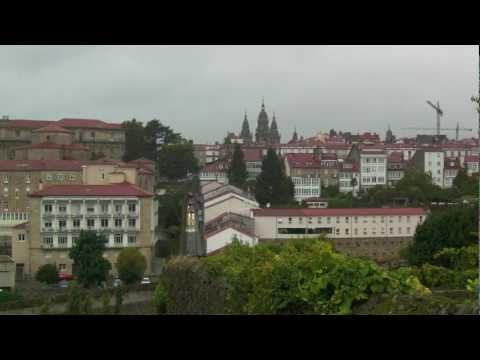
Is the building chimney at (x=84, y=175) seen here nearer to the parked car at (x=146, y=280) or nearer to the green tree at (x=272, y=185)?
the parked car at (x=146, y=280)

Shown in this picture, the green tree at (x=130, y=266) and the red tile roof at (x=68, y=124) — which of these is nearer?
the green tree at (x=130, y=266)

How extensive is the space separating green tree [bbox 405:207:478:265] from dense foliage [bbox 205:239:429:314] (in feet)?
29.2

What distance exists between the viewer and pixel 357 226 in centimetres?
2127

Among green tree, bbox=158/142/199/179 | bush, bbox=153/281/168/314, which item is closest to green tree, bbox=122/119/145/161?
green tree, bbox=158/142/199/179

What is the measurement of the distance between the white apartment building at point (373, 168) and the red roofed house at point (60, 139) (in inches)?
471

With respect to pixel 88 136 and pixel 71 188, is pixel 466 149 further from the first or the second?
pixel 71 188

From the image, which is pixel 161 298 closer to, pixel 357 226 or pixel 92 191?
pixel 92 191

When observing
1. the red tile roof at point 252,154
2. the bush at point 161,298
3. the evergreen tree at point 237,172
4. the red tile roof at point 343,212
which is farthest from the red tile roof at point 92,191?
the red tile roof at point 252,154

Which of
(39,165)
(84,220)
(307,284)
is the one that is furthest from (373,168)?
(307,284)

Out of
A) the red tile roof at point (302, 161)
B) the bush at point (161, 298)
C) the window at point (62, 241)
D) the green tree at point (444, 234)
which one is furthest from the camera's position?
the red tile roof at point (302, 161)

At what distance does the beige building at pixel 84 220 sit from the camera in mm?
19297

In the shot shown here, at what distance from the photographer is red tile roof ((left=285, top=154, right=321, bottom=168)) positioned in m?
33.0

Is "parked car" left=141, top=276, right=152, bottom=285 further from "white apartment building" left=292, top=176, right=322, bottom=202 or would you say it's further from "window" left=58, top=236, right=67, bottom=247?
"white apartment building" left=292, top=176, right=322, bottom=202
